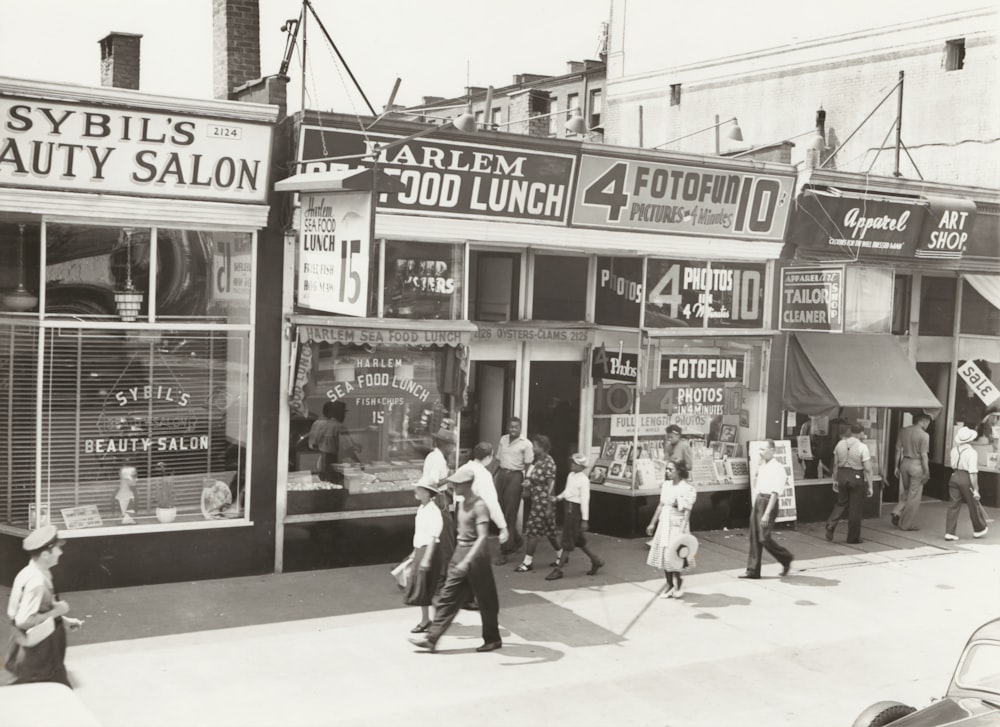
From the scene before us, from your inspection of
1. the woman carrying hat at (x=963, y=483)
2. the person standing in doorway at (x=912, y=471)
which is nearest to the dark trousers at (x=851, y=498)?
the person standing in doorway at (x=912, y=471)

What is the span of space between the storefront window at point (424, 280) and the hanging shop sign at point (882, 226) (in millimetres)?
5778

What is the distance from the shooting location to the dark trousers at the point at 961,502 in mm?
15430

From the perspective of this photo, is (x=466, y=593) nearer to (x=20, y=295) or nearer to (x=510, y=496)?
(x=510, y=496)

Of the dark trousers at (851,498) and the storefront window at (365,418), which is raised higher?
the storefront window at (365,418)

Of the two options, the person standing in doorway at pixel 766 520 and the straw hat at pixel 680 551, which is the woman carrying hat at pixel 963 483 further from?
the straw hat at pixel 680 551

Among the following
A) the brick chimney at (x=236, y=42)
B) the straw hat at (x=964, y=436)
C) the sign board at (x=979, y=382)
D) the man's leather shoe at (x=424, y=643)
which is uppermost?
the brick chimney at (x=236, y=42)

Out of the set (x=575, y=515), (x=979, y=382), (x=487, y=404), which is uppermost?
(x=979, y=382)

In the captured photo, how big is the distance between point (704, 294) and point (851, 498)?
12.0 ft

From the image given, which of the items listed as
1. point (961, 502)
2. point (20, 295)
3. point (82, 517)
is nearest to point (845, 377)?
point (961, 502)

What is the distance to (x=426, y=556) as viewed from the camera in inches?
390

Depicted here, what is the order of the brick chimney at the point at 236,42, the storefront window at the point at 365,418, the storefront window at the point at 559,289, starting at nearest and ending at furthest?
1. the storefront window at the point at 365,418
2. the brick chimney at the point at 236,42
3. the storefront window at the point at 559,289

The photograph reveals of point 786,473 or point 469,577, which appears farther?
point 786,473

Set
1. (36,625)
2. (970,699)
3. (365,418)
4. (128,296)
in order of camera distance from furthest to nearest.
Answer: (365,418)
(128,296)
(36,625)
(970,699)

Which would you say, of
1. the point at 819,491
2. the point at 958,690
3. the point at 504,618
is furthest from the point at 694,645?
the point at 819,491
